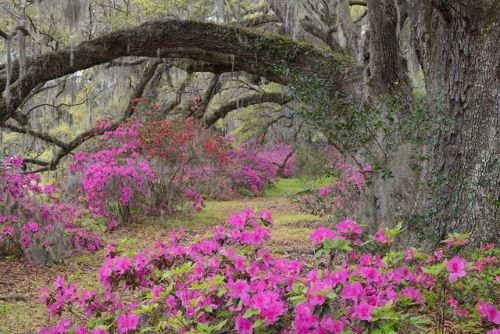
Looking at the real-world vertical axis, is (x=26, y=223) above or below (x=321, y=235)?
below

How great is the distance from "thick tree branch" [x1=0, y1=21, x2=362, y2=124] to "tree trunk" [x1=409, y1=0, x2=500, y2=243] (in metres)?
2.46

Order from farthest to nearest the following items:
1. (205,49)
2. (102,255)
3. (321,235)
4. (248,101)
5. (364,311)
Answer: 1. (248,101)
2. (205,49)
3. (102,255)
4. (321,235)
5. (364,311)

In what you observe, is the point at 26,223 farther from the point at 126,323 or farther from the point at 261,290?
the point at 261,290

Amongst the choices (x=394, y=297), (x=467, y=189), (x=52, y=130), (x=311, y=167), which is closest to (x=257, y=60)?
(x=467, y=189)

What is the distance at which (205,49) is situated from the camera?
8375 millimetres

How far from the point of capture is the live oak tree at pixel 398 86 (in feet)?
17.1

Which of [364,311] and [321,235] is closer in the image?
[364,311]

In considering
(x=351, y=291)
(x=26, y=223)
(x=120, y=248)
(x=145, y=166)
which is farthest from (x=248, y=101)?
(x=351, y=291)

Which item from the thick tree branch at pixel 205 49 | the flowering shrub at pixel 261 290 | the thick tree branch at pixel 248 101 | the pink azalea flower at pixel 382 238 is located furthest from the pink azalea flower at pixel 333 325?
the thick tree branch at pixel 248 101

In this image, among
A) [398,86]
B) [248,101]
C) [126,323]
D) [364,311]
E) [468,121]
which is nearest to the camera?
[364,311]

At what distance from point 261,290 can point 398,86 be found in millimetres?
5424

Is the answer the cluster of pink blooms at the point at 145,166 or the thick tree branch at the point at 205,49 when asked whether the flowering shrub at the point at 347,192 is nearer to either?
the thick tree branch at the point at 205,49

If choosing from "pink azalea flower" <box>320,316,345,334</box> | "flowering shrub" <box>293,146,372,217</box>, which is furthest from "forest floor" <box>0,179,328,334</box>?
"pink azalea flower" <box>320,316,345,334</box>

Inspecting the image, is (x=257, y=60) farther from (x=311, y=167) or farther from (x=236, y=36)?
(x=311, y=167)
